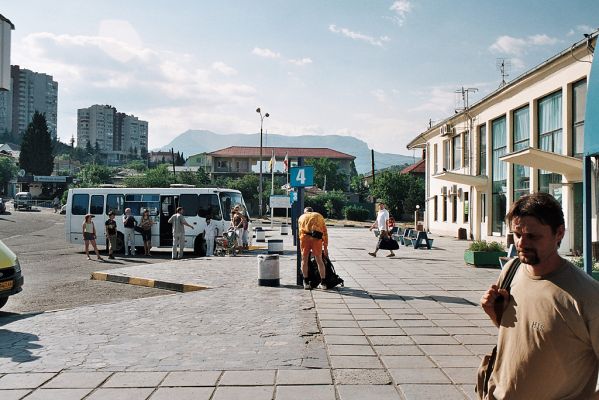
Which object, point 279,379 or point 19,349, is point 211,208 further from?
point 279,379

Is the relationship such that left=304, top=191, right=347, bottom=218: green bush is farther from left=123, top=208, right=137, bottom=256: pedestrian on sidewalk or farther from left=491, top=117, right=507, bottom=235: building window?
left=123, top=208, right=137, bottom=256: pedestrian on sidewalk

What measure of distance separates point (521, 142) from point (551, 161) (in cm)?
714

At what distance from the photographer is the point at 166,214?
23.2 meters

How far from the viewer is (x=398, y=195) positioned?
65.4 meters

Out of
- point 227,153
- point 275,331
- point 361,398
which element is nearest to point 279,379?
point 361,398

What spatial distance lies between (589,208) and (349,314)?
3.60m

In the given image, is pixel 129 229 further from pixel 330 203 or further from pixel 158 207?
pixel 330 203

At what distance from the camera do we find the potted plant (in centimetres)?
1616

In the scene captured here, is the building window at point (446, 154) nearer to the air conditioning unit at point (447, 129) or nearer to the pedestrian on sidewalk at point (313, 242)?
the air conditioning unit at point (447, 129)

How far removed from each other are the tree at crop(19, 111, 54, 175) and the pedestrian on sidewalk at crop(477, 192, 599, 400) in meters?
119

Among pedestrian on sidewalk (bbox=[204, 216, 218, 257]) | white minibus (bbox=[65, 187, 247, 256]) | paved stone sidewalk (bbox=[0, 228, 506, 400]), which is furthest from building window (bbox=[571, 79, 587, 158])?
pedestrian on sidewalk (bbox=[204, 216, 218, 257])

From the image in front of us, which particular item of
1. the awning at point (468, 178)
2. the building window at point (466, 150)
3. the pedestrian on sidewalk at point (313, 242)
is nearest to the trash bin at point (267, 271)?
the pedestrian on sidewalk at point (313, 242)

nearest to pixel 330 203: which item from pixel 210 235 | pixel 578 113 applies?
pixel 210 235

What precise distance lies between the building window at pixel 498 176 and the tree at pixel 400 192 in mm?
36150
